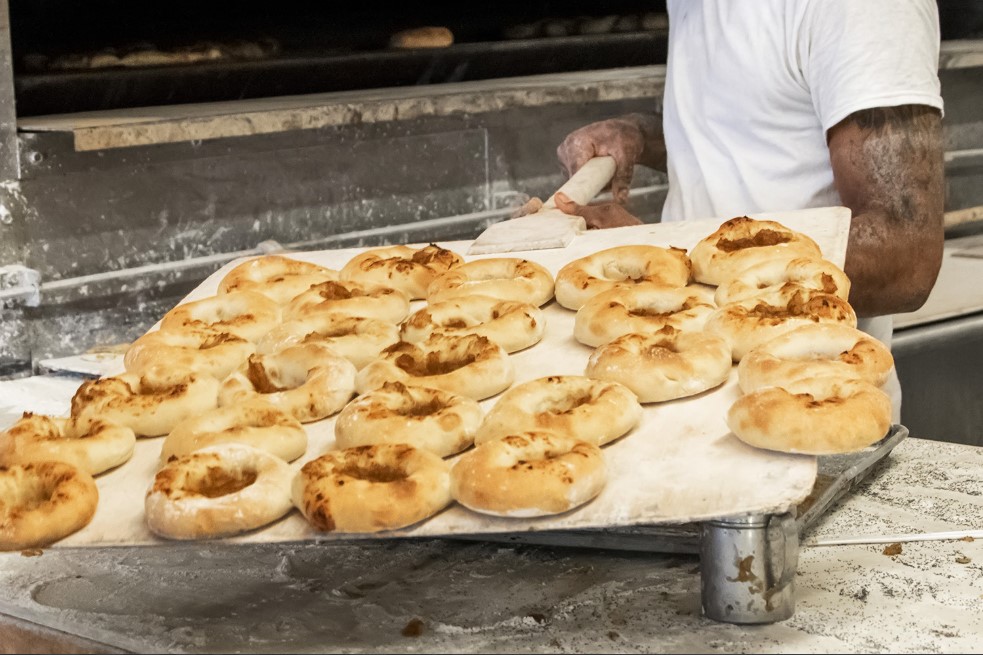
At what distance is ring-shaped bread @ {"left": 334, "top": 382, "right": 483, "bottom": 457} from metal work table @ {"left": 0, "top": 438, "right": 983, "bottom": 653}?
227 mm

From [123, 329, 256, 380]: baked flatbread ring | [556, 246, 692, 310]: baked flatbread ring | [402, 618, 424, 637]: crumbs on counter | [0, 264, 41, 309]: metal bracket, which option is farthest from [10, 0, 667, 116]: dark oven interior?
[402, 618, 424, 637]: crumbs on counter

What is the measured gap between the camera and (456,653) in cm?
136

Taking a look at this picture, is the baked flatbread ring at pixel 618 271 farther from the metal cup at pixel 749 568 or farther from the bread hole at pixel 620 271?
the metal cup at pixel 749 568

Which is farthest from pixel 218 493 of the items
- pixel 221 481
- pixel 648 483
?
pixel 648 483

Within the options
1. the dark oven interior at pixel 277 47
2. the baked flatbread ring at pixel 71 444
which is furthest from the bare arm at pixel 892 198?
the dark oven interior at pixel 277 47

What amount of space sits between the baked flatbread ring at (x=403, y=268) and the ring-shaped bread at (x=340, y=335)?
18 cm

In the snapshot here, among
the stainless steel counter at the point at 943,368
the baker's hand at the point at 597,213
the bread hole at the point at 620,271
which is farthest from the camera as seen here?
the stainless steel counter at the point at 943,368

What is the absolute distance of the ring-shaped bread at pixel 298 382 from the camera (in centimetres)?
157

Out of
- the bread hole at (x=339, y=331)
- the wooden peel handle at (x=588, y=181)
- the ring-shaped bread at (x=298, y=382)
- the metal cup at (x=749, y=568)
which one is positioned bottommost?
the metal cup at (x=749, y=568)

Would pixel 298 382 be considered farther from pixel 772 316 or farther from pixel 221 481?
pixel 772 316

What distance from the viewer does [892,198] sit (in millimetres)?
2102

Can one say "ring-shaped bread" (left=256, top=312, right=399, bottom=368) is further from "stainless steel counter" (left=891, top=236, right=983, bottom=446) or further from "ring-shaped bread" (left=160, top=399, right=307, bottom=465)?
"stainless steel counter" (left=891, top=236, right=983, bottom=446)

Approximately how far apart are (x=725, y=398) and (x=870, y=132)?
833 millimetres

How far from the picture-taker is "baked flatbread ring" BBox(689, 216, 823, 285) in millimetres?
1799
